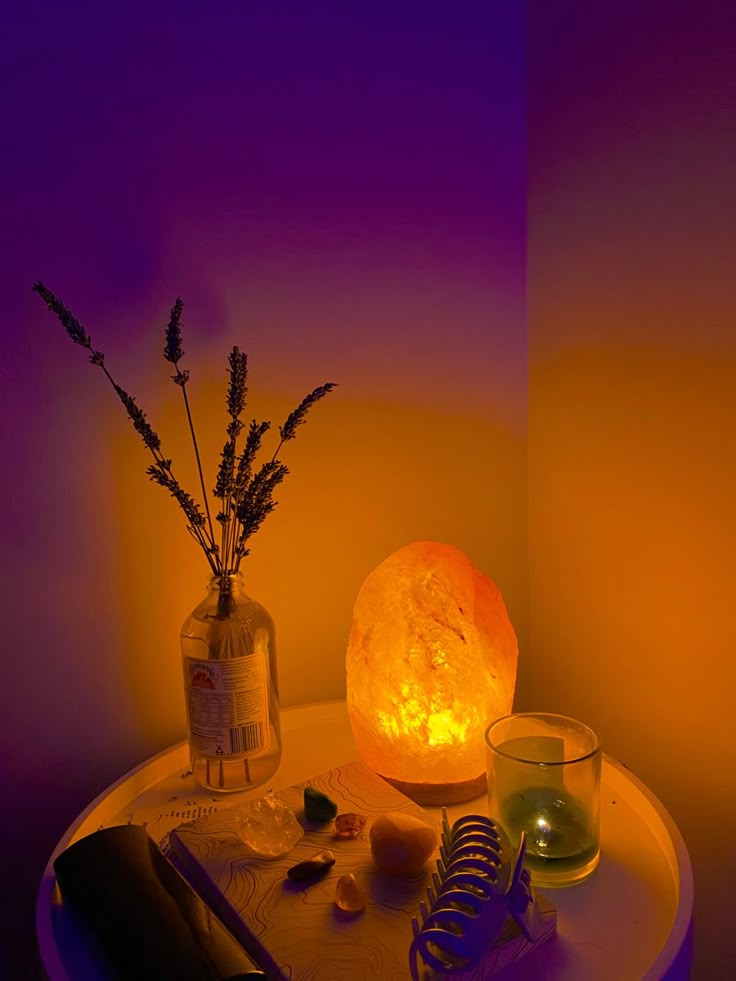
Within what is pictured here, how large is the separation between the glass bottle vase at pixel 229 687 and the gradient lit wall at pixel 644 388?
0.47 m

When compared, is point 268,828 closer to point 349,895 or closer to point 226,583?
point 349,895

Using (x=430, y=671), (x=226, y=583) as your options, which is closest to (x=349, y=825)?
(x=430, y=671)

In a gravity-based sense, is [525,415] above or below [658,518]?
above

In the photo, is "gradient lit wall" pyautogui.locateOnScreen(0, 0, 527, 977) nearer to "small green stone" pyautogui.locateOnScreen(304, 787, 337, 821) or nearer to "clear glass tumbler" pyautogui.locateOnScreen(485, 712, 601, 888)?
"small green stone" pyautogui.locateOnScreen(304, 787, 337, 821)

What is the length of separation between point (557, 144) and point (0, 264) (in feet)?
2.39

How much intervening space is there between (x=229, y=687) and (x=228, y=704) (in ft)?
0.06

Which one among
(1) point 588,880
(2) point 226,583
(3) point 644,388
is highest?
(3) point 644,388

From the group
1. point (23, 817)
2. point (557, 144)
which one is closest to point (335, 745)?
point (23, 817)

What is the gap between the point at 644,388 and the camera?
39.7 inches

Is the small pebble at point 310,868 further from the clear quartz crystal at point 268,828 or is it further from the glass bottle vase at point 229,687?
the glass bottle vase at point 229,687

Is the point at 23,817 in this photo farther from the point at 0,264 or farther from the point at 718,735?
the point at 718,735

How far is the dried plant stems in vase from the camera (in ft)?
2.87

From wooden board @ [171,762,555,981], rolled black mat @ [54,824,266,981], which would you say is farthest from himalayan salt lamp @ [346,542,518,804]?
rolled black mat @ [54,824,266,981]

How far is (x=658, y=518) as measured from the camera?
101 centimetres
